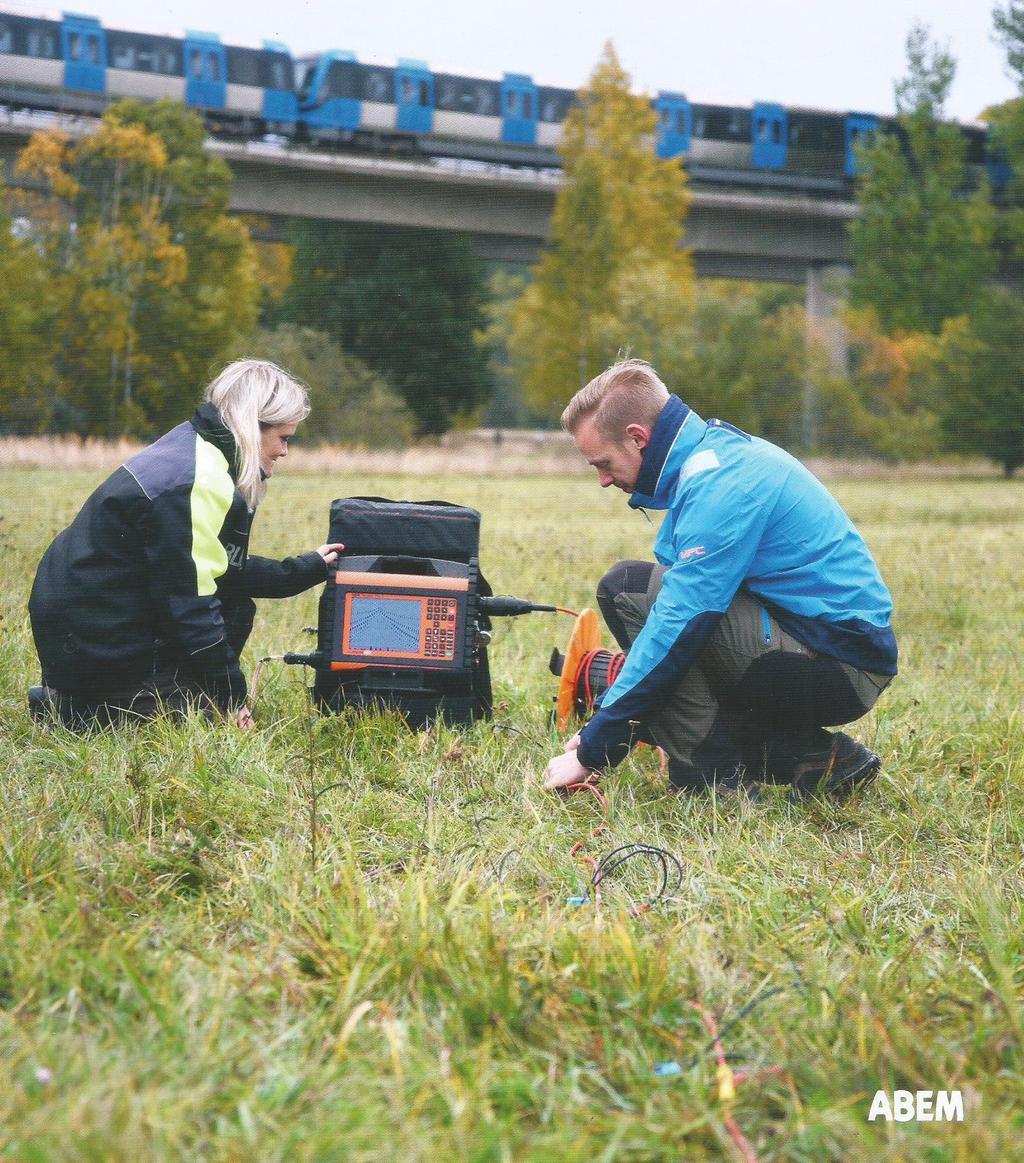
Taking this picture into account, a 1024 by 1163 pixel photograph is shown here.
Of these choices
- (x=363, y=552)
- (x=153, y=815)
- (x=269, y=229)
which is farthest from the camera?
(x=269, y=229)

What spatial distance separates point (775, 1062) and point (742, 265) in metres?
36.1

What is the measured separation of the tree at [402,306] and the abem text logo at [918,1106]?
31108 mm

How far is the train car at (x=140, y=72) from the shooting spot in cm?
2452

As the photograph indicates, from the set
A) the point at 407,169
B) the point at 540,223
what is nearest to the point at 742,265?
the point at 540,223

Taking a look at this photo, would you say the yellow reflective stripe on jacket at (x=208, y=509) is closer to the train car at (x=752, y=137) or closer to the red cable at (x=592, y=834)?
the red cable at (x=592, y=834)

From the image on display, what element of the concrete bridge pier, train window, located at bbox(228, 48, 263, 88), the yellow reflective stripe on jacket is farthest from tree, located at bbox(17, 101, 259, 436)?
the yellow reflective stripe on jacket

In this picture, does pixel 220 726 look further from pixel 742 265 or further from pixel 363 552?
pixel 742 265

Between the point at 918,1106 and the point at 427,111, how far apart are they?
30.0m

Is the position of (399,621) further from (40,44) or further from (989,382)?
(989,382)

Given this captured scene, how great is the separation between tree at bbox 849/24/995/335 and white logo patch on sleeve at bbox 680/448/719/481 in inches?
1191

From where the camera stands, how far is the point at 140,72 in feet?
86.2

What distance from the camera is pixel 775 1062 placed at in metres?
1.81

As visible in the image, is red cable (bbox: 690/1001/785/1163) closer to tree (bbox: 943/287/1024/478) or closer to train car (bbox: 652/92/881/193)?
tree (bbox: 943/287/1024/478)

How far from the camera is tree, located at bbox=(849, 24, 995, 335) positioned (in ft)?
101
